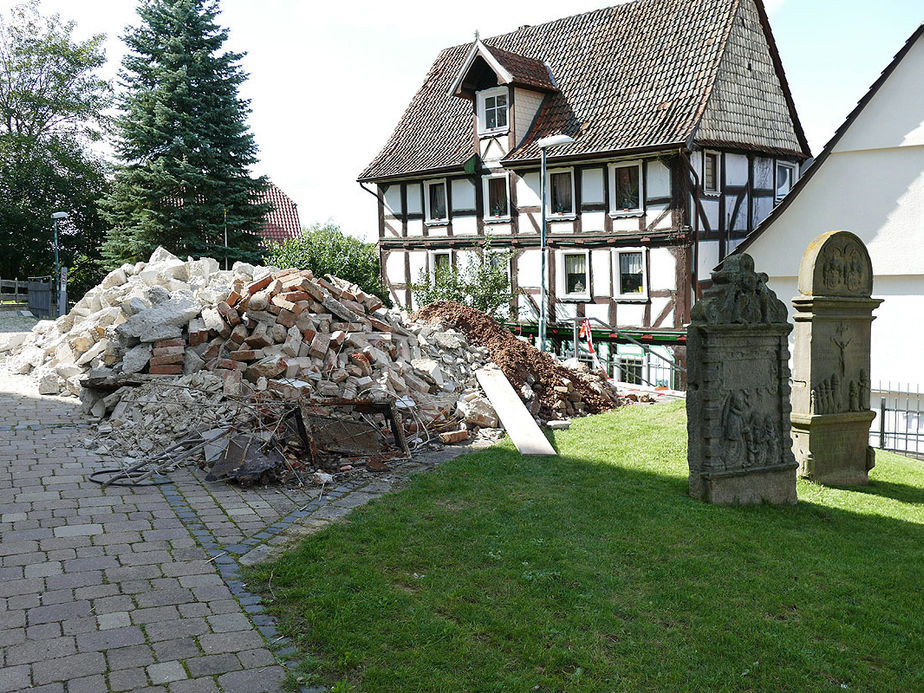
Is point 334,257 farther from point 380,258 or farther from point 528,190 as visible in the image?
point 528,190

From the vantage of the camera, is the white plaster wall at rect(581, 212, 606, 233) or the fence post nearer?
the fence post

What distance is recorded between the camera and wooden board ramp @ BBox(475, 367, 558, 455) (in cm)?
1038

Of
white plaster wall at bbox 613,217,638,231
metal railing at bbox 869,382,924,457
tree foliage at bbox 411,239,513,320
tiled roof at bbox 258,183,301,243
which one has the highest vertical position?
tiled roof at bbox 258,183,301,243

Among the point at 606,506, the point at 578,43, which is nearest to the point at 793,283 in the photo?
the point at 578,43

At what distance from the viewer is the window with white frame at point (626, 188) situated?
882 inches

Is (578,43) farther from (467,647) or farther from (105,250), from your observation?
(467,647)

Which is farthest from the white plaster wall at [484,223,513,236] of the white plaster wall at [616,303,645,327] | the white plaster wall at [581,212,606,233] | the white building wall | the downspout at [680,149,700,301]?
the white building wall

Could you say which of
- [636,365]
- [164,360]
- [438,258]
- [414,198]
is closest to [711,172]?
[636,365]

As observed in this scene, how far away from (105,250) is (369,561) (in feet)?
98.0

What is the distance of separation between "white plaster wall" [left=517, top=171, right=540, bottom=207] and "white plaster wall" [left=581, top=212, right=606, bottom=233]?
1.77m

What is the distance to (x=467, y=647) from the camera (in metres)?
4.64

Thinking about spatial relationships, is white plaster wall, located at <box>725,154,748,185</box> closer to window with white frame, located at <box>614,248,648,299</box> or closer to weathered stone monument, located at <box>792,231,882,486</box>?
window with white frame, located at <box>614,248,648,299</box>

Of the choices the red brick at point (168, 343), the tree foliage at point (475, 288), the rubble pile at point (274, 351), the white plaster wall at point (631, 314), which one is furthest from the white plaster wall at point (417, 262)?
the red brick at point (168, 343)

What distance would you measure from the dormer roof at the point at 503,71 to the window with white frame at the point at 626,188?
4.21 metres
